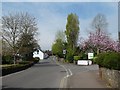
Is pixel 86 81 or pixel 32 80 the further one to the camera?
pixel 32 80

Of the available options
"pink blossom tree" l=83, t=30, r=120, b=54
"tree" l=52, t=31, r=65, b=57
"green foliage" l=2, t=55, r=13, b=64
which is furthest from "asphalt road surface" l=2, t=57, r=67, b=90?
"tree" l=52, t=31, r=65, b=57

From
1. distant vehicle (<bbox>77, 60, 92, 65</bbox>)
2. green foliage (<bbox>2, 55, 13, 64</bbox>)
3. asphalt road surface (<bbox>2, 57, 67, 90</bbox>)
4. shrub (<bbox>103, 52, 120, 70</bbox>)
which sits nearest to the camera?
shrub (<bbox>103, 52, 120, 70</bbox>)

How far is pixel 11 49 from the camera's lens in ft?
178

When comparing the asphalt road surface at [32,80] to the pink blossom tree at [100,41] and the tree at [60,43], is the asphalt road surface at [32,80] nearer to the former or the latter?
the pink blossom tree at [100,41]

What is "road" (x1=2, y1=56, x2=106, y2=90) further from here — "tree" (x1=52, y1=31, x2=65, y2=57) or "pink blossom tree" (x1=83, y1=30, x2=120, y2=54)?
"tree" (x1=52, y1=31, x2=65, y2=57)

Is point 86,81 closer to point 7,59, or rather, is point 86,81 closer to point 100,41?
point 7,59

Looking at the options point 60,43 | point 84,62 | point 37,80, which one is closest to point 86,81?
point 37,80

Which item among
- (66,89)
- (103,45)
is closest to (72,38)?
(103,45)

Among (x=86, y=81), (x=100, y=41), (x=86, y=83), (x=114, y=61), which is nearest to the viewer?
(x=114, y=61)

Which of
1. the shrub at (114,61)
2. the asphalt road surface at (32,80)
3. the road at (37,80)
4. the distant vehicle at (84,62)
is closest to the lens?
the shrub at (114,61)

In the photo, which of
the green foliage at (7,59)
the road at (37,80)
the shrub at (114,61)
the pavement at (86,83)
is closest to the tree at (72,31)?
the green foliage at (7,59)

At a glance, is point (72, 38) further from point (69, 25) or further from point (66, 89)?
point (66, 89)

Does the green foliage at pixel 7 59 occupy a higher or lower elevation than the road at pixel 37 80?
higher

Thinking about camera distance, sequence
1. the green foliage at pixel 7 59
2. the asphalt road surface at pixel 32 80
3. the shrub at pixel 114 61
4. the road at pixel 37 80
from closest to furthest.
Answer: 1. the shrub at pixel 114 61
2. the road at pixel 37 80
3. the asphalt road surface at pixel 32 80
4. the green foliage at pixel 7 59
